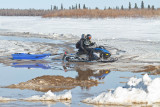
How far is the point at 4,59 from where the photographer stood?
19.8m

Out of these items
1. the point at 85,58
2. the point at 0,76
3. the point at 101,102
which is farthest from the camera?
the point at 85,58

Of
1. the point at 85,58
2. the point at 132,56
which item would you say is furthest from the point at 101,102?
the point at 132,56

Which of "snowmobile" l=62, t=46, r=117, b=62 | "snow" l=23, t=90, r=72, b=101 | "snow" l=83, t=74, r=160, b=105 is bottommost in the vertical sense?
"snowmobile" l=62, t=46, r=117, b=62

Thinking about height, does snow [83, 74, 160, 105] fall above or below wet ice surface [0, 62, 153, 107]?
above

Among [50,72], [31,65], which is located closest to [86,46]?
[31,65]

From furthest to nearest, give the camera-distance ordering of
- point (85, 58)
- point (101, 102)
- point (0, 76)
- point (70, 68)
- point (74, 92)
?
point (85, 58) → point (70, 68) → point (0, 76) → point (74, 92) → point (101, 102)

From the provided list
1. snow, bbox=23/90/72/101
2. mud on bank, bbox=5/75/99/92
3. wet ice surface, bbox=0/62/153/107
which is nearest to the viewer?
snow, bbox=23/90/72/101

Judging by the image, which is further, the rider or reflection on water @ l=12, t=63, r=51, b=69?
the rider

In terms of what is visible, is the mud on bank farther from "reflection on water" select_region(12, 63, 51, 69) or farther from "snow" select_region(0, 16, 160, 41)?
"snow" select_region(0, 16, 160, 41)

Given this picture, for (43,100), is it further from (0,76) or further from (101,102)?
(0,76)

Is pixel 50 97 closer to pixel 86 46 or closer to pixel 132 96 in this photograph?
pixel 132 96

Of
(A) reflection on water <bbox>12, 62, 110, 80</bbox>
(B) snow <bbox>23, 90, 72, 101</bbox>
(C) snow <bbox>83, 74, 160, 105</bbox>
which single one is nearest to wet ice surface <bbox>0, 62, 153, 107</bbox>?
(A) reflection on water <bbox>12, 62, 110, 80</bbox>

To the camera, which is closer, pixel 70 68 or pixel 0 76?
pixel 0 76

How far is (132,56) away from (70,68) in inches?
191
